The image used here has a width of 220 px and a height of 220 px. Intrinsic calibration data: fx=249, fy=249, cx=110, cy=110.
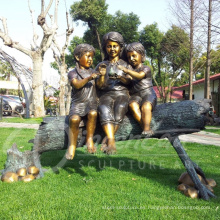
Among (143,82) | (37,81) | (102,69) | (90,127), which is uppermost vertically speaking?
(37,81)

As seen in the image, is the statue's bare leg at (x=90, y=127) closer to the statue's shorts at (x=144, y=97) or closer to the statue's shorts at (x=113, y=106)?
the statue's shorts at (x=113, y=106)

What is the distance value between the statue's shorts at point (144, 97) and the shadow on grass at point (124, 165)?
1.34 metres

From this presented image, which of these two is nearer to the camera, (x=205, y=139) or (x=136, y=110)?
(x=136, y=110)

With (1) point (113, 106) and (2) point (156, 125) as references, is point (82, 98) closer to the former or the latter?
(1) point (113, 106)

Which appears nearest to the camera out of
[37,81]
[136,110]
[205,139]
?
[136,110]

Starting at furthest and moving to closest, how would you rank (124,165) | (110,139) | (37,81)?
(37,81) < (124,165) < (110,139)

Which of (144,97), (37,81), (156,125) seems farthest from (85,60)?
→ (37,81)

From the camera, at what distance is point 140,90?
3.63 m

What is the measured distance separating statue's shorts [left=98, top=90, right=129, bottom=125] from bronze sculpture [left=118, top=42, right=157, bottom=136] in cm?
11

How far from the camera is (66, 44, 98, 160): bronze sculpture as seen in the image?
3.52 meters

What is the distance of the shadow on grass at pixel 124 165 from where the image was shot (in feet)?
14.1

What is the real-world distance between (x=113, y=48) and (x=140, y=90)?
72 cm

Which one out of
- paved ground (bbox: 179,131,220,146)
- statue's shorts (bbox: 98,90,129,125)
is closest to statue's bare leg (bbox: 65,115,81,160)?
statue's shorts (bbox: 98,90,129,125)

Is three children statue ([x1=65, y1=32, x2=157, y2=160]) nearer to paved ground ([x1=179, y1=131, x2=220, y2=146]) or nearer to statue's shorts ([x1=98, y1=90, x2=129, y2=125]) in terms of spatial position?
statue's shorts ([x1=98, y1=90, x2=129, y2=125])
